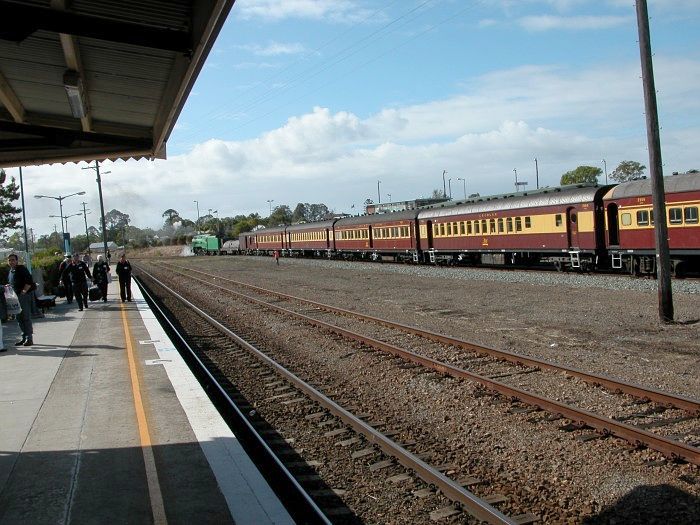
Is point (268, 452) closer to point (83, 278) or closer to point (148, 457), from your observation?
point (148, 457)

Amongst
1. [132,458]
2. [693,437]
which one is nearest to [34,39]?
[132,458]

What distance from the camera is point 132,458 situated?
5.70 meters

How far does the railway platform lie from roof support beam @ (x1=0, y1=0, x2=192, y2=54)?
11.1 feet

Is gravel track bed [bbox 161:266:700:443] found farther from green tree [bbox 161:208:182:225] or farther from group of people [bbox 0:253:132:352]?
green tree [bbox 161:208:182:225]

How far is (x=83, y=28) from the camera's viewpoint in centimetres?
495

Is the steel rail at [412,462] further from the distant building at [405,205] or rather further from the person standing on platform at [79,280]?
the distant building at [405,205]

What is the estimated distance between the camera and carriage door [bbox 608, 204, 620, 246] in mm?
22547

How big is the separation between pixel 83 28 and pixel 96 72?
61.0 inches

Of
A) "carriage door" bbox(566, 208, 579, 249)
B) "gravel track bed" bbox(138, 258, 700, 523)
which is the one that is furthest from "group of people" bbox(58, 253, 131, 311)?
"carriage door" bbox(566, 208, 579, 249)

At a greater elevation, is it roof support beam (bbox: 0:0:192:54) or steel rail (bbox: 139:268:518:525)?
roof support beam (bbox: 0:0:192:54)

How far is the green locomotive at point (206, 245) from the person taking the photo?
90.7 metres

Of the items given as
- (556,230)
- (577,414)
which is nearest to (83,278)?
(577,414)

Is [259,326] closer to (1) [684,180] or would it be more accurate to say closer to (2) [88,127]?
(2) [88,127]

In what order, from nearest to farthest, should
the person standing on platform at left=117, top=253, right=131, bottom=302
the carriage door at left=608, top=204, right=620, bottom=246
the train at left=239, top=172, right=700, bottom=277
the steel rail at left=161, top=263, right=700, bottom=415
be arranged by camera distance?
1. the steel rail at left=161, top=263, right=700, bottom=415
2. the train at left=239, top=172, right=700, bottom=277
3. the person standing on platform at left=117, top=253, right=131, bottom=302
4. the carriage door at left=608, top=204, right=620, bottom=246
